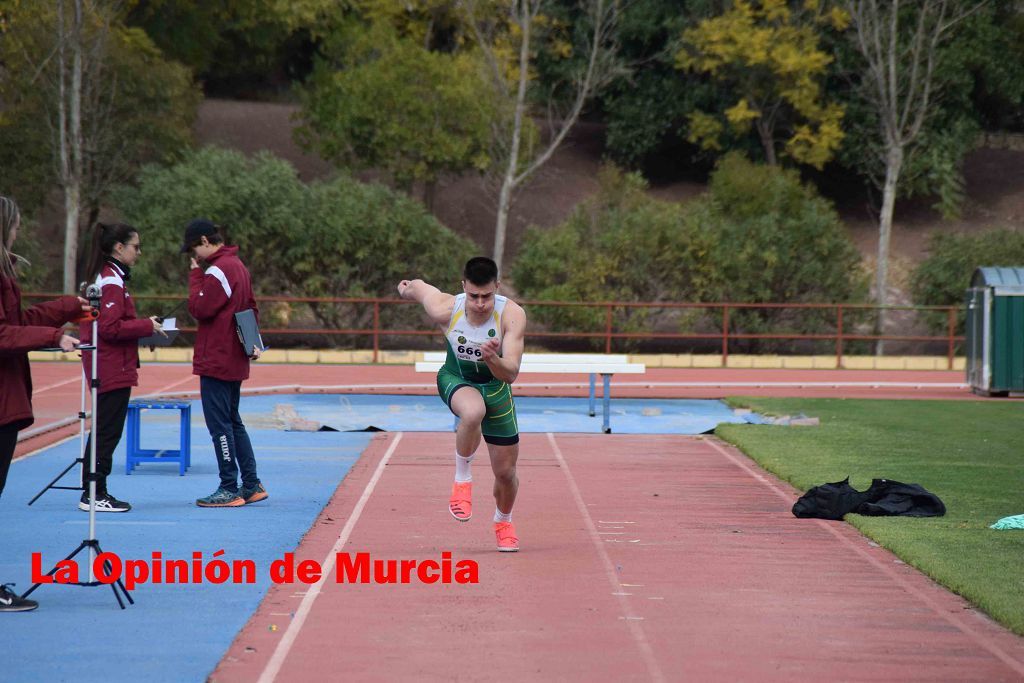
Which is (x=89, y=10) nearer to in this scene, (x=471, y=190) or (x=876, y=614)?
(x=471, y=190)

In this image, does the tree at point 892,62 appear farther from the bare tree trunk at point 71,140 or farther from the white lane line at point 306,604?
the white lane line at point 306,604

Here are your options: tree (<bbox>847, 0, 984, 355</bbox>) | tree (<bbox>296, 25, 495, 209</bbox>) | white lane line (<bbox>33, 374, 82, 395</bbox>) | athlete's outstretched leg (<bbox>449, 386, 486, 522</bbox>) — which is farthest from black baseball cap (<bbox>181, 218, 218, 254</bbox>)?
tree (<bbox>296, 25, 495, 209</bbox>)

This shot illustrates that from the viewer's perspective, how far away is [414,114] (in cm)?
4172

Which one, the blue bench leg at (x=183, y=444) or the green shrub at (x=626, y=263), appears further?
the green shrub at (x=626, y=263)

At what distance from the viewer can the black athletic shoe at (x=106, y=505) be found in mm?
10039

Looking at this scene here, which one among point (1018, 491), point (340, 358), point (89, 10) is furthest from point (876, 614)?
point (89, 10)

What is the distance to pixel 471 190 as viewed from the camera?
49969mm

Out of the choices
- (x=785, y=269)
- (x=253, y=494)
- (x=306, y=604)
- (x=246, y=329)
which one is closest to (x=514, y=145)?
(x=785, y=269)

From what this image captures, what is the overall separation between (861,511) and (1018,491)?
2.00 meters

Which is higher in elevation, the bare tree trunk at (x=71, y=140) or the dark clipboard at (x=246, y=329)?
the bare tree trunk at (x=71, y=140)

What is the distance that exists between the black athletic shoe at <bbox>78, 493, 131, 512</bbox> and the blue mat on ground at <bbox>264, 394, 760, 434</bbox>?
19.8 ft

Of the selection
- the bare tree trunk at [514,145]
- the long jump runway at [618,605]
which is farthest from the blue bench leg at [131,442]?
the bare tree trunk at [514,145]

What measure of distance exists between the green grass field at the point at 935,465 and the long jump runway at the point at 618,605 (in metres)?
0.24

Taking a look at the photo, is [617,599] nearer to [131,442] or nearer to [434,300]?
[434,300]
